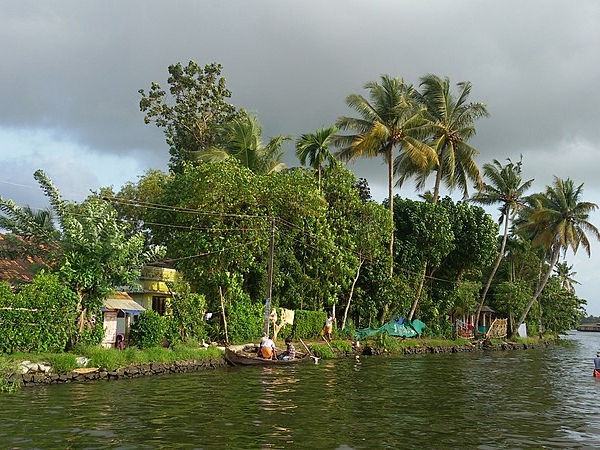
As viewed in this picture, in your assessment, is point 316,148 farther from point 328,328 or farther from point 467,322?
point 467,322

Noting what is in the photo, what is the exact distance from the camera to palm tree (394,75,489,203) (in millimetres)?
47125

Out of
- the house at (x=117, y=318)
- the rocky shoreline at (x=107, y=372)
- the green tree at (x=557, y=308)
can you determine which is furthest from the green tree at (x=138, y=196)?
the green tree at (x=557, y=308)

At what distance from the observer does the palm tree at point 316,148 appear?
40406mm

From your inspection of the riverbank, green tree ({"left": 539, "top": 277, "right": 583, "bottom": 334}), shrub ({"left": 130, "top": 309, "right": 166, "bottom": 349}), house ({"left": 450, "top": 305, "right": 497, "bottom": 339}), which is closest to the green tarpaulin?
the riverbank

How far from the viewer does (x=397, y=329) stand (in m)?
43.8

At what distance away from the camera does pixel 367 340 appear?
41.2 metres

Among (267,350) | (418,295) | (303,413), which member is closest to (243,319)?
(267,350)

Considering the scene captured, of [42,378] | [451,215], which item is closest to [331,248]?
[451,215]

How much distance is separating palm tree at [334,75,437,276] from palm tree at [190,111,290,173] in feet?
20.5

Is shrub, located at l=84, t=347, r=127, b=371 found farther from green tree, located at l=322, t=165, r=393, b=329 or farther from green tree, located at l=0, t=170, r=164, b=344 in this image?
green tree, located at l=322, t=165, r=393, b=329

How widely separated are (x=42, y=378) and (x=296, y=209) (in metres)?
18.6

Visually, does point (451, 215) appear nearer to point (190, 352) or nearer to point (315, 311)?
point (315, 311)

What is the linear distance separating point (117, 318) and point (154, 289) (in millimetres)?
7888

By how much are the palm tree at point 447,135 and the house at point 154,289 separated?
20.3 meters
